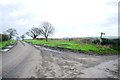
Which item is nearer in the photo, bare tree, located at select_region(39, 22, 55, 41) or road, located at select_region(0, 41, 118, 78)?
road, located at select_region(0, 41, 118, 78)

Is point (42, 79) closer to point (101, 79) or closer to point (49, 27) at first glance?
point (101, 79)

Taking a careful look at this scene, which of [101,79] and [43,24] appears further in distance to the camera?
[43,24]

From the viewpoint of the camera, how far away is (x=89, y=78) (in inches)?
155

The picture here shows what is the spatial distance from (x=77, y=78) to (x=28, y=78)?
2.49m

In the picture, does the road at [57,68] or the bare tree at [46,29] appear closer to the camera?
the road at [57,68]

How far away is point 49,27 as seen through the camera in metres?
42.7

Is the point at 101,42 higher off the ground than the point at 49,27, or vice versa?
the point at 49,27

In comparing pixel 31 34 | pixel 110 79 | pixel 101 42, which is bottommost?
pixel 110 79

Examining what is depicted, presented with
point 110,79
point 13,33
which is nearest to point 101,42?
point 110,79

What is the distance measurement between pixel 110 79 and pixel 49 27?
40764 mm

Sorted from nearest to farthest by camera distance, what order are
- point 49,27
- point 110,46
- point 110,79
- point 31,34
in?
point 110,79, point 110,46, point 49,27, point 31,34

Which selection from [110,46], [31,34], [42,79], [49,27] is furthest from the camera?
[31,34]

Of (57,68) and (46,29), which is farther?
(46,29)

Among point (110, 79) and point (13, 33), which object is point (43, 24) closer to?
point (110, 79)
